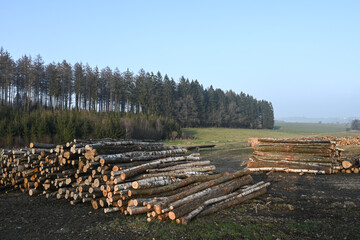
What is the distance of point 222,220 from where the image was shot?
6430 mm

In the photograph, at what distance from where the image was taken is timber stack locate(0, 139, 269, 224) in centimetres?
693

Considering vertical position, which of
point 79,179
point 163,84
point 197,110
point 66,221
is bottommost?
point 66,221

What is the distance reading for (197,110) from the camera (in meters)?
74.0

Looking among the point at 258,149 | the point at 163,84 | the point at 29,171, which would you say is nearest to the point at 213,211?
the point at 29,171

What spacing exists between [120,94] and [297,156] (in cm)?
5642

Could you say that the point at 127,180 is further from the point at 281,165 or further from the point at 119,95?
the point at 119,95

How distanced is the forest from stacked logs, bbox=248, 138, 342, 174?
1318 inches

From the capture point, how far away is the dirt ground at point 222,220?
18.5 ft

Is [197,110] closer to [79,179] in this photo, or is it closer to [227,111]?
[227,111]

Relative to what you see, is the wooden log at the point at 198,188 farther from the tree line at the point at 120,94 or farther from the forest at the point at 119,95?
the tree line at the point at 120,94

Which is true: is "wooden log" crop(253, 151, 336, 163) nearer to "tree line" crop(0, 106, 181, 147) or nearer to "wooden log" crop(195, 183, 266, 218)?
"wooden log" crop(195, 183, 266, 218)

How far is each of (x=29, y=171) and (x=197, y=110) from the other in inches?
2579

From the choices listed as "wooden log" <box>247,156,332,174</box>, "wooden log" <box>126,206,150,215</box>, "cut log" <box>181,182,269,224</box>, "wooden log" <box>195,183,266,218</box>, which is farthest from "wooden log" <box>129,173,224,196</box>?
"wooden log" <box>247,156,332,174</box>

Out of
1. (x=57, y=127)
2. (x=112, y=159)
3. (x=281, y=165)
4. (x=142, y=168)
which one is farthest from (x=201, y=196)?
(x=57, y=127)
